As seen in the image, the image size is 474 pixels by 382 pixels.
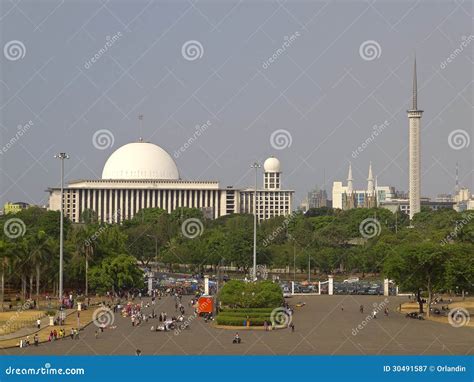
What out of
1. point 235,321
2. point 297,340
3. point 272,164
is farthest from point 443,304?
point 272,164

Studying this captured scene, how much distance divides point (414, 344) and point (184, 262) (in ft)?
146

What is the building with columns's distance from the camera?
129m

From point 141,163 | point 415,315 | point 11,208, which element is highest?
point 141,163

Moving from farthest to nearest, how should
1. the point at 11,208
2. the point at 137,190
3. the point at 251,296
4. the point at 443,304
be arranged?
the point at 11,208, the point at 137,190, the point at 443,304, the point at 251,296

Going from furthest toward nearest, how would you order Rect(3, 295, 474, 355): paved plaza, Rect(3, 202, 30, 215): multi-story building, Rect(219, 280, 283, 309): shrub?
Rect(3, 202, 30, 215): multi-story building, Rect(219, 280, 283, 309): shrub, Rect(3, 295, 474, 355): paved plaza

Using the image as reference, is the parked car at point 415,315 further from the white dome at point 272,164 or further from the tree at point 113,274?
the white dome at point 272,164

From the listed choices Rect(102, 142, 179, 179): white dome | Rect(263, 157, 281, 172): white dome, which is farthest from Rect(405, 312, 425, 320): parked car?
Rect(263, 157, 281, 172): white dome

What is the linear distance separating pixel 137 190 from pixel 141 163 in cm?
359

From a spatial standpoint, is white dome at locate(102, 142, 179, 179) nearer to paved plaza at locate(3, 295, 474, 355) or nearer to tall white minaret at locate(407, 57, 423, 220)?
tall white minaret at locate(407, 57, 423, 220)

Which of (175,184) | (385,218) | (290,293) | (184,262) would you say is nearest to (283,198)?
(175,184)

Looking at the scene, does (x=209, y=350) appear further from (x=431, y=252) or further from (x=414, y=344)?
(x=431, y=252)

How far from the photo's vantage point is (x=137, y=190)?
5098 inches

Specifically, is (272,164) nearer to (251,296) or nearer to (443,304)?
(443,304)

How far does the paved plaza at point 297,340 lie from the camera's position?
31234 mm
